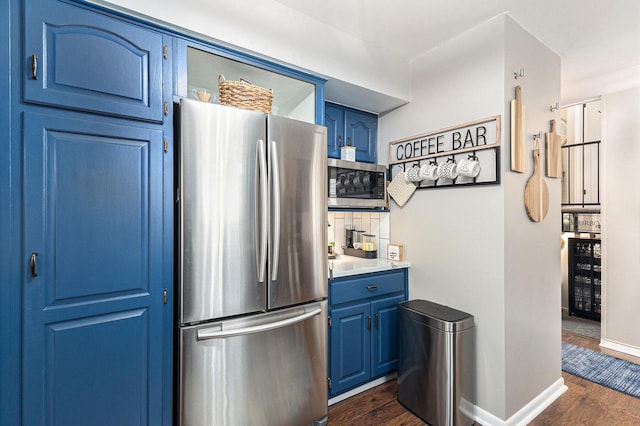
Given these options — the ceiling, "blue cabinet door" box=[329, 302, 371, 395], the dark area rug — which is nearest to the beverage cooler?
the dark area rug

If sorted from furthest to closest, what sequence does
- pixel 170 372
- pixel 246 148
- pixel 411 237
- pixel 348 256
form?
pixel 348 256, pixel 411 237, pixel 246 148, pixel 170 372

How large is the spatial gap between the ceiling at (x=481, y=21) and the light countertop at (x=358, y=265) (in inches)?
65.5

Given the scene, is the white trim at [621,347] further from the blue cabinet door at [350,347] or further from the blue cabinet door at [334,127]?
the blue cabinet door at [334,127]

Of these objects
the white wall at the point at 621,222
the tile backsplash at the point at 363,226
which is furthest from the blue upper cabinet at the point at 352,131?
the white wall at the point at 621,222

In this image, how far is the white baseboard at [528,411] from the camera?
6.41ft

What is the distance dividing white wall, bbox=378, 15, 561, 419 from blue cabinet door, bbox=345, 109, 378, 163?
41 centimetres

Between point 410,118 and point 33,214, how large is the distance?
243cm

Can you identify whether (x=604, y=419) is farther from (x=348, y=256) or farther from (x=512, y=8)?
(x=512, y=8)

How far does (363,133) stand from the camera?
2791 millimetres

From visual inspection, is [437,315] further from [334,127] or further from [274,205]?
[334,127]

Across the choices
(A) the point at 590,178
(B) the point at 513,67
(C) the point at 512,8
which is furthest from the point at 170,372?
(A) the point at 590,178

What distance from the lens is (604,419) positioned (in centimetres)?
205

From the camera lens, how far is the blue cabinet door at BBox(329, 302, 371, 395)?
2.16 metres

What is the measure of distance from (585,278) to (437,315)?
315 centimetres
